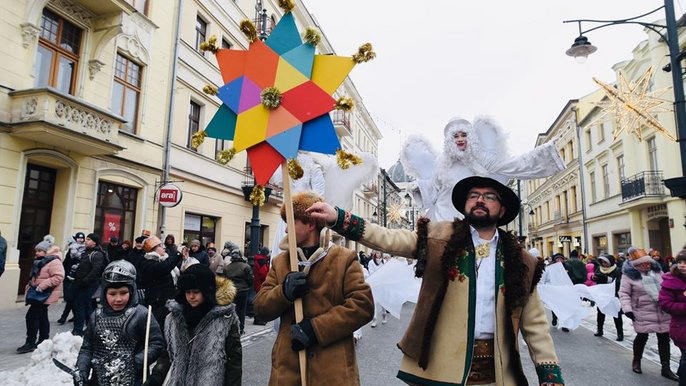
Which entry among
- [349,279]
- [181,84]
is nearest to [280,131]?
[349,279]

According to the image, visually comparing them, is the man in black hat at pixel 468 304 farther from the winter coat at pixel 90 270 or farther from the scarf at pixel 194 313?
the winter coat at pixel 90 270

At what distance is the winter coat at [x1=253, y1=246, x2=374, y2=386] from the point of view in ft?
8.25

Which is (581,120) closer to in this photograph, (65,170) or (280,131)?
(65,170)

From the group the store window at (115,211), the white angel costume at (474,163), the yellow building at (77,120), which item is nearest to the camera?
the white angel costume at (474,163)

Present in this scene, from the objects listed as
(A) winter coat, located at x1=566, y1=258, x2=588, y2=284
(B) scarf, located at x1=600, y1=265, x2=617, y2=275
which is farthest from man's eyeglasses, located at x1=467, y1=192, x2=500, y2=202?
(A) winter coat, located at x1=566, y1=258, x2=588, y2=284

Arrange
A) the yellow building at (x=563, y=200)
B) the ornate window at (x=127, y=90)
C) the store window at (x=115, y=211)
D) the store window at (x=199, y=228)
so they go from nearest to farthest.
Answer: the store window at (x=115, y=211) → the ornate window at (x=127, y=90) → the store window at (x=199, y=228) → the yellow building at (x=563, y=200)

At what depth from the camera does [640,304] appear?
602 cm

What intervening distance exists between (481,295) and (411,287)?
11.3ft

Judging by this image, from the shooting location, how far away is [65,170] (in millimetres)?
11352

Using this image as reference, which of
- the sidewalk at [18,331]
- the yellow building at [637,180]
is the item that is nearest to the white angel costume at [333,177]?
the sidewalk at [18,331]

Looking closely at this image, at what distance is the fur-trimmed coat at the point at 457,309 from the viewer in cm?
233

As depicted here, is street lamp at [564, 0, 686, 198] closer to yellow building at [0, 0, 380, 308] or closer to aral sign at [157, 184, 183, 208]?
yellow building at [0, 0, 380, 308]

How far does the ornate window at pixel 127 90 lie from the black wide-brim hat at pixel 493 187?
12789 mm

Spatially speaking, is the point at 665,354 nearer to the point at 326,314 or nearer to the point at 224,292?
the point at 326,314
